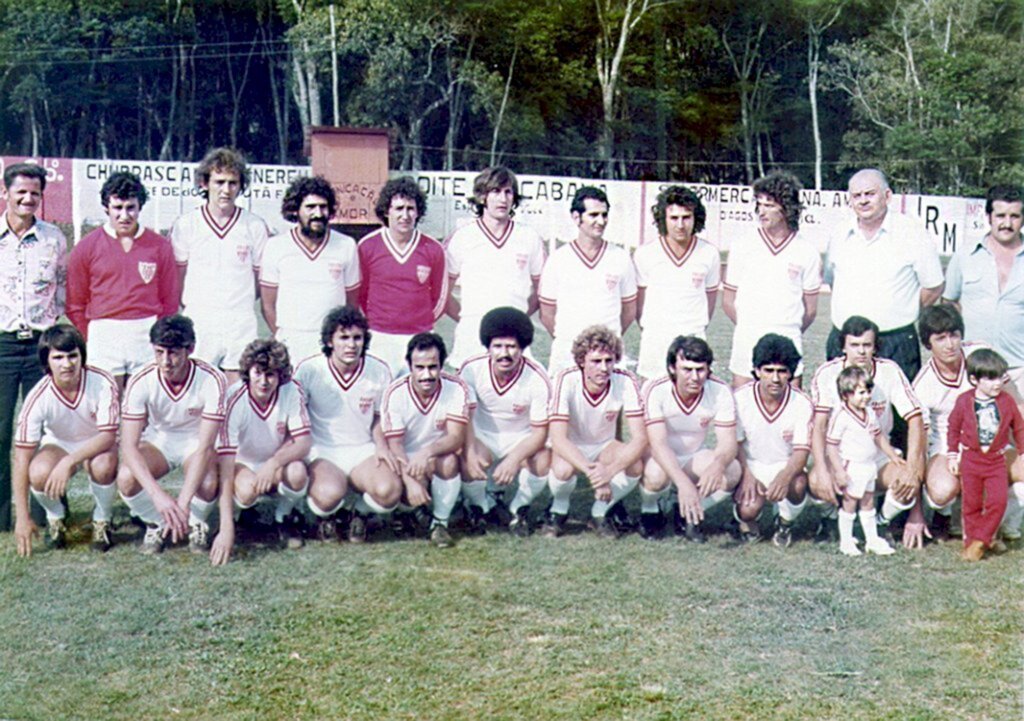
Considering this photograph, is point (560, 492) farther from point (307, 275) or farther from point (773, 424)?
point (307, 275)

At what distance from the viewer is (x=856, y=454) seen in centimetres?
411

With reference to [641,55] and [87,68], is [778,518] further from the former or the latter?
[87,68]

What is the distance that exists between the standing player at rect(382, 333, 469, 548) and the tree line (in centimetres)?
276

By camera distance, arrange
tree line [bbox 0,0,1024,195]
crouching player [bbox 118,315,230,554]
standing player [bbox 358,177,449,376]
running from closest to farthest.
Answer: crouching player [bbox 118,315,230,554] < standing player [bbox 358,177,449,376] < tree line [bbox 0,0,1024,195]

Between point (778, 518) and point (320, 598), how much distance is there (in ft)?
5.80

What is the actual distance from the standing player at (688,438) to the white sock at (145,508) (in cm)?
180

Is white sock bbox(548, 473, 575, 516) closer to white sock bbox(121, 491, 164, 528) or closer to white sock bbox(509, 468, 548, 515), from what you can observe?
white sock bbox(509, 468, 548, 515)

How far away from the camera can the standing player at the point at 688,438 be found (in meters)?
4.04

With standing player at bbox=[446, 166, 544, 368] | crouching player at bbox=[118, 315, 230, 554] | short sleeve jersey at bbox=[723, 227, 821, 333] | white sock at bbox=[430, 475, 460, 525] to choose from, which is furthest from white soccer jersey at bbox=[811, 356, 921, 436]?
crouching player at bbox=[118, 315, 230, 554]

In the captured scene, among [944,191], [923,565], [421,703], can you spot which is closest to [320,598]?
[421,703]

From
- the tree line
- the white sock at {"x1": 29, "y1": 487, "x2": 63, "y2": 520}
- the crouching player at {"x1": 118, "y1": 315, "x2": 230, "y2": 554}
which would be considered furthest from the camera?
the tree line

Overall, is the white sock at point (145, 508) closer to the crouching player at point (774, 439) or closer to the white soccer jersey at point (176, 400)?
the white soccer jersey at point (176, 400)

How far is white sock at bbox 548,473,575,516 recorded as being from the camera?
4.23 metres

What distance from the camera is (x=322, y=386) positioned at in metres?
4.20
